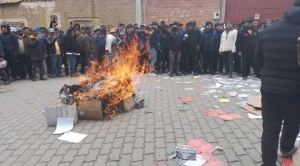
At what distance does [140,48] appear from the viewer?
420 inches

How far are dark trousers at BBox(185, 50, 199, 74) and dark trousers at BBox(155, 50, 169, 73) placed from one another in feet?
2.96

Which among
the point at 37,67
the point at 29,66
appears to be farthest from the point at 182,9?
the point at 29,66

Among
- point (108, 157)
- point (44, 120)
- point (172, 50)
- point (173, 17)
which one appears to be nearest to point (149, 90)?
point (172, 50)

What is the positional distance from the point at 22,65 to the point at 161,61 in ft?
18.4

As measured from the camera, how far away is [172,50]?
1028 cm

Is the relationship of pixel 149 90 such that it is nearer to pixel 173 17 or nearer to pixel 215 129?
pixel 215 129

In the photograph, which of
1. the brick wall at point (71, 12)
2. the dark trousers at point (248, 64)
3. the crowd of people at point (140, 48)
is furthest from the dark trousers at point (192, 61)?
the brick wall at point (71, 12)

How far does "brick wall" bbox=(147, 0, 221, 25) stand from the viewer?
48.8ft

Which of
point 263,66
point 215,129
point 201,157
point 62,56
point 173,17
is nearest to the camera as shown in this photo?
point 263,66

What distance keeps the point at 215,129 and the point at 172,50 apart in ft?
19.2

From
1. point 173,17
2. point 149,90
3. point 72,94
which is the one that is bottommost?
point 149,90

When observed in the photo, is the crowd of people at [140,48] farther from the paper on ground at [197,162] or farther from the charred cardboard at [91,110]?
the paper on ground at [197,162]

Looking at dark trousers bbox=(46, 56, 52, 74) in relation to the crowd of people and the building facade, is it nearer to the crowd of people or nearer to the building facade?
the crowd of people

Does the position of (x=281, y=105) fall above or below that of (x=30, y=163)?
above
